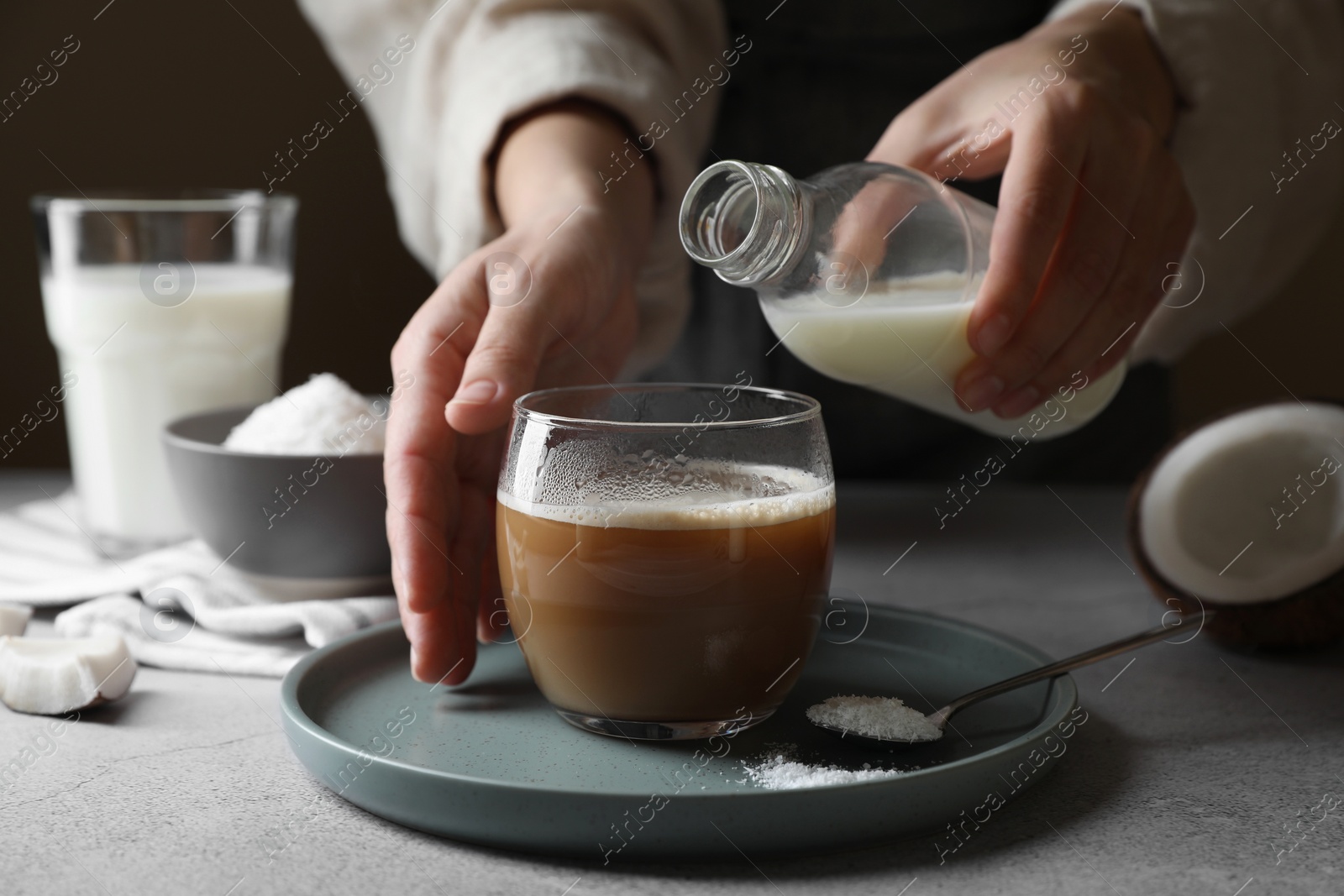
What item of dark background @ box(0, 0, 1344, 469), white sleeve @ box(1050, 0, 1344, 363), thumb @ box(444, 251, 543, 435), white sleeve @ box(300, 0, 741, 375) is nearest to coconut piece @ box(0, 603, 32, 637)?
thumb @ box(444, 251, 543, 435)

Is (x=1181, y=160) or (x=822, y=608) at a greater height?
(x=1181, y=160)

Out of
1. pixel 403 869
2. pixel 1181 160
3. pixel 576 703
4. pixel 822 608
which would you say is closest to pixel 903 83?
pixel 1181 160

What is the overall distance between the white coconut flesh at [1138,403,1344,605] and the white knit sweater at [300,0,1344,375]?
0.34 metres

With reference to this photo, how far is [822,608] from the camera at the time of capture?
0.82m

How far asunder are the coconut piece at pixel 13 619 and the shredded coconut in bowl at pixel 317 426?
0.22 m

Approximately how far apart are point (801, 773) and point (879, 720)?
9 cm

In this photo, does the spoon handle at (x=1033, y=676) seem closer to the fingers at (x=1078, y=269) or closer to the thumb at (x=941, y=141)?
the fingers at (x=1078, y=269)

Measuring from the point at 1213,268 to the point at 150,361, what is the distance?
120cm

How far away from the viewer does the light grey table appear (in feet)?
2.06

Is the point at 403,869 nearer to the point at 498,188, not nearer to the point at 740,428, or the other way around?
the point at 740,428

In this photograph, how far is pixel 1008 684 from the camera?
795 millimetres

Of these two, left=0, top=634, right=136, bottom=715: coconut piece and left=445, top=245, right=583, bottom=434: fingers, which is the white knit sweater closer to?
left=445, top=245, right=583, bottom=434: fingers

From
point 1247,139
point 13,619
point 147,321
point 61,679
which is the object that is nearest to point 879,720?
point 61,679

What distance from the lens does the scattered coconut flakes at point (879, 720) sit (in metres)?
0.75
